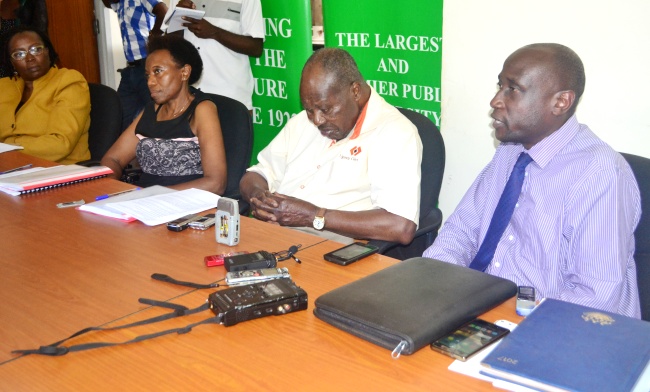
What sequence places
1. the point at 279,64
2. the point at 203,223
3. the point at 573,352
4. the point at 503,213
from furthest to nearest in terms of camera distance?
the point at 279,64 < the point at 203,223 < the point at 503,213 < the point at 573,352

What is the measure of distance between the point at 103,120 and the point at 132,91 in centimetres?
114

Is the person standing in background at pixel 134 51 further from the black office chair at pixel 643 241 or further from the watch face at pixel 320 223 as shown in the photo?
the black office chair at pixel 643 241

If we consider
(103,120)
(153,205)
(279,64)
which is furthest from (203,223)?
(279,64)

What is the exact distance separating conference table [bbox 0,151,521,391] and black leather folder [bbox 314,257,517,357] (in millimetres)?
30

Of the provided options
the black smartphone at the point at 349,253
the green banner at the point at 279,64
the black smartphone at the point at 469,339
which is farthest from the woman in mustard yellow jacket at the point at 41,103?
the black smartphone at the point at 469,339

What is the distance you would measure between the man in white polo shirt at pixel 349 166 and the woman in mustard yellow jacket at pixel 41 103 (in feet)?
4.73

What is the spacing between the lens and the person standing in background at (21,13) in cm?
529

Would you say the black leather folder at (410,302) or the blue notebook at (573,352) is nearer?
the blue notebook at (573,352)

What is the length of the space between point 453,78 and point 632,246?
1.28m

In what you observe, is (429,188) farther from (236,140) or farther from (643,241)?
(236,140)

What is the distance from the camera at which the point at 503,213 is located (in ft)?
6.38

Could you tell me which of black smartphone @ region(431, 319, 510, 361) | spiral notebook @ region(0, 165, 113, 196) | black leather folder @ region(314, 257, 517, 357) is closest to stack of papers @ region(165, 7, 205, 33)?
spiral notebook @ region(0, 165, 113, 196)

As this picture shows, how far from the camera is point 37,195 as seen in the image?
8.29ft

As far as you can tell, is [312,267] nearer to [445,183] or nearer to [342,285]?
[342,285]
